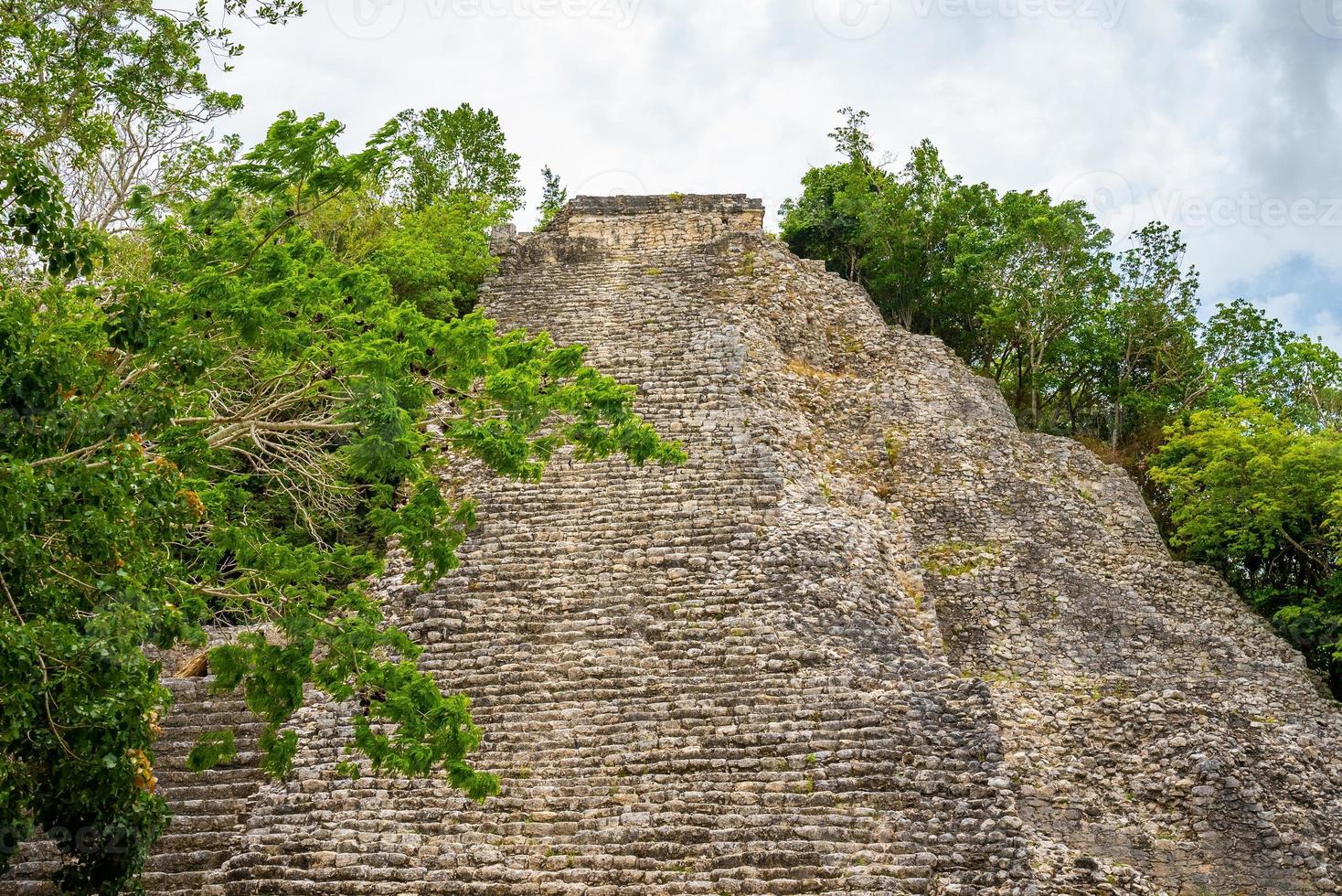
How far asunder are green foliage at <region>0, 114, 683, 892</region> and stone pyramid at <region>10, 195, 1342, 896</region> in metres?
1.89

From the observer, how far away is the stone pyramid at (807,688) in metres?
7.72

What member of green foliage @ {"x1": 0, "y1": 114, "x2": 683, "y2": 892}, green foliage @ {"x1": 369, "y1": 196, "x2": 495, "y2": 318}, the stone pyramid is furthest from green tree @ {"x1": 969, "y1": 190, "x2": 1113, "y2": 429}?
green foliage @ {"x1": 0, "y1": 114, "x2": 683, "y2": 892}

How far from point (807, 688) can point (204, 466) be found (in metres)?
5.24

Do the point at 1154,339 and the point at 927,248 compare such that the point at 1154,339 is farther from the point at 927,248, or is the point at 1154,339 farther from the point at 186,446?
the point at 186,446

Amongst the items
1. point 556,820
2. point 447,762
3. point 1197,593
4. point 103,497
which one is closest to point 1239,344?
point 1197,593

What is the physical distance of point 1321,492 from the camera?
13.0 m

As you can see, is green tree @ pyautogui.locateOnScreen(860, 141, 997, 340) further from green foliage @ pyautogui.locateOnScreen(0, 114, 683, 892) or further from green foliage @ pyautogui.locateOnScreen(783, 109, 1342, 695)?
green foliage @ pyautogui.locateOnScreen(0, 114, 683, 892)

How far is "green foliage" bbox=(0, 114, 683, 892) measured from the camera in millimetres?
4875

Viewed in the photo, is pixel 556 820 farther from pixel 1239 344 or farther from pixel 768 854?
pixel 1239 344

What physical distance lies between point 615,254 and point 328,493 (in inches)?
349

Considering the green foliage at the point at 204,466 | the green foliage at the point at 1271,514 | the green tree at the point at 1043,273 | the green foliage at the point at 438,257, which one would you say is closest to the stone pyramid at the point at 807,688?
the green foliage at the point at 1271,514

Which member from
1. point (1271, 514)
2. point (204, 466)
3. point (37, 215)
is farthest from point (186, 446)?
point (1271, 514)

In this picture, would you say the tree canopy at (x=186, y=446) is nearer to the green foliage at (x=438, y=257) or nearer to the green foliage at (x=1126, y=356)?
the green foliage at (x=438, y=257)

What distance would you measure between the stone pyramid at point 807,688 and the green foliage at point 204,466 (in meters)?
1.89
